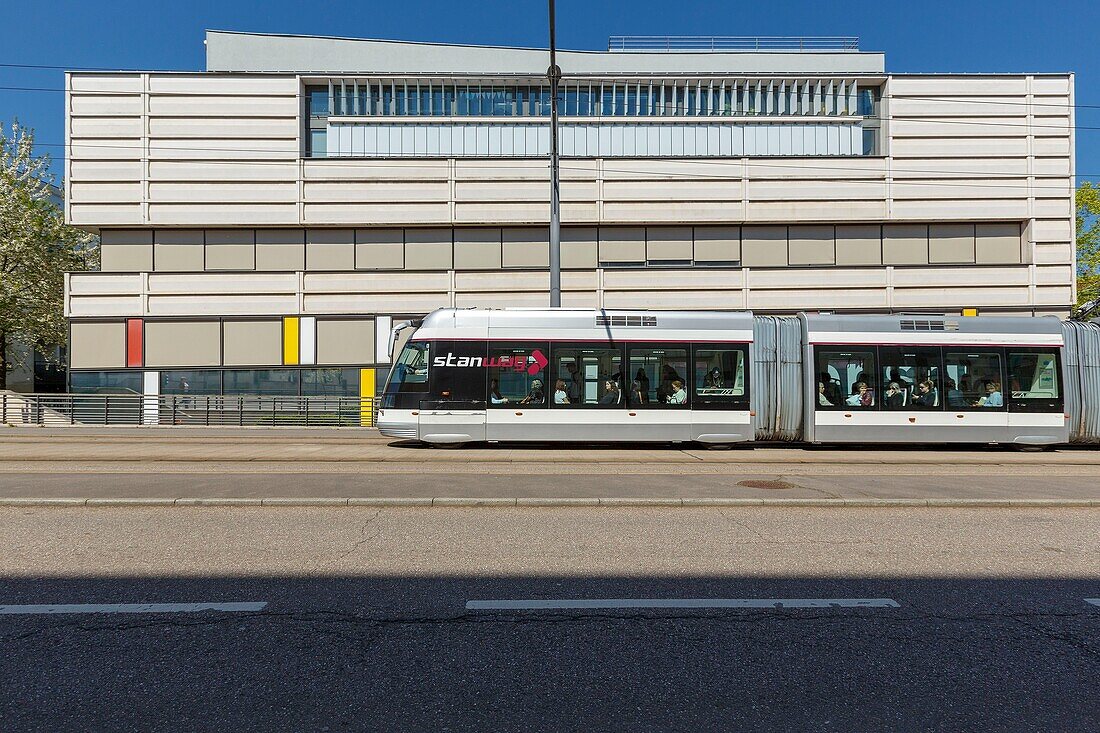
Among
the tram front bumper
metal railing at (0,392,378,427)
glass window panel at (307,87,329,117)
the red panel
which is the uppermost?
glass window panel at (307,87,329,117)

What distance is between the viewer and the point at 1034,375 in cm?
1405

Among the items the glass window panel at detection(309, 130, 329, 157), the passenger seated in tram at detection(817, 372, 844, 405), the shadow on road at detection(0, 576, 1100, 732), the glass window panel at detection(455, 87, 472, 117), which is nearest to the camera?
the shadow on road at detection(0, 576, 1100, 732)

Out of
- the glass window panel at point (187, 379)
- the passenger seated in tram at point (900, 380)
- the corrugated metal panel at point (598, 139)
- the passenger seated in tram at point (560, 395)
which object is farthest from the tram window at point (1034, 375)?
the glass window panel at point (187, 379)

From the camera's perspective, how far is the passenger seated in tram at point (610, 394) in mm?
13781

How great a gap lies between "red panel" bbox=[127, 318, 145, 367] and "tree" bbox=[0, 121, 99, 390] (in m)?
4.98

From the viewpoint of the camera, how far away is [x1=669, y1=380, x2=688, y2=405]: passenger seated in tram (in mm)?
13828

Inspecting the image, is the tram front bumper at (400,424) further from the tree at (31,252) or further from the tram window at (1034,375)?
the tree at (31,252)

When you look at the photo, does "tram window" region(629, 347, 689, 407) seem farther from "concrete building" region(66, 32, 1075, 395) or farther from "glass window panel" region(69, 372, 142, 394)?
"glass window panel" region(69, 372, 142, 394)

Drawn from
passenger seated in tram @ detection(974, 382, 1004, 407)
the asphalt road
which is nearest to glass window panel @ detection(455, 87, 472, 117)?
passenger seated in tram @ detection(974, 382, 1004, 407)

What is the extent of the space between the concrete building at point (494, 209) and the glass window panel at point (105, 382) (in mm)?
83

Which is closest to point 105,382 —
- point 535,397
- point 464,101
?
point 464,101

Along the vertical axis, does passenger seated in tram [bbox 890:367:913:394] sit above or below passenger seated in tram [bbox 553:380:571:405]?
above

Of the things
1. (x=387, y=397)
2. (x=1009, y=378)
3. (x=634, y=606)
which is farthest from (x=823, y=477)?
(x=387, y=397)

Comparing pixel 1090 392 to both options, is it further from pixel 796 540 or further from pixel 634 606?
pixel 634 606
